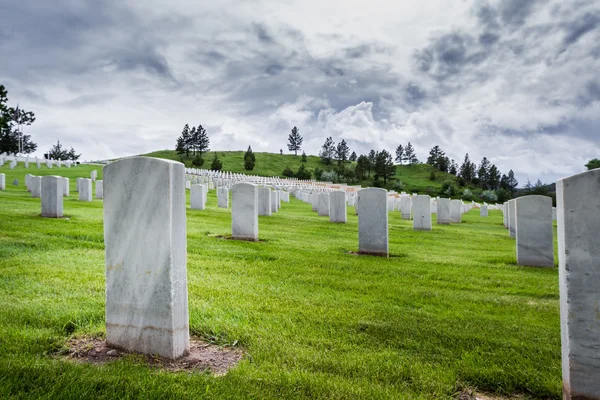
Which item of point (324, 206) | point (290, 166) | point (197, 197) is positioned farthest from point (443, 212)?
point (290, 166)

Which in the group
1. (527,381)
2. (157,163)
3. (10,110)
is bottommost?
(527,381)

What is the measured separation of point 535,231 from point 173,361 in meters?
7.99

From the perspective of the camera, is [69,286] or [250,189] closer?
[69,286]

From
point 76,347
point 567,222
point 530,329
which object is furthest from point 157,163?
point 530,329

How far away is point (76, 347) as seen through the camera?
3.27 m

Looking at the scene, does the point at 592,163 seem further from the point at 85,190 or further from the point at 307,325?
the point at 307,325

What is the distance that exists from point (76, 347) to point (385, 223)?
676 centimetres

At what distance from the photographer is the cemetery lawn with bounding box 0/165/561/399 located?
2711 millimetres

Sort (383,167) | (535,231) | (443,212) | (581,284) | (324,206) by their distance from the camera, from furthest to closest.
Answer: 1. (383,167)
2. (324,206)
3. (443,212)
4. (535,231)
5. (581,284)

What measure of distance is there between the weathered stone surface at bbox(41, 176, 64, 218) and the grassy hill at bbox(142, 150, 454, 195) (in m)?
83.9

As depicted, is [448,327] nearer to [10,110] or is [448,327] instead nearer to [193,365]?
[193,365]

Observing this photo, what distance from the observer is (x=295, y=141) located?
141 m

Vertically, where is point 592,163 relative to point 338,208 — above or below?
above

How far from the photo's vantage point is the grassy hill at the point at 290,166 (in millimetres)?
99588
